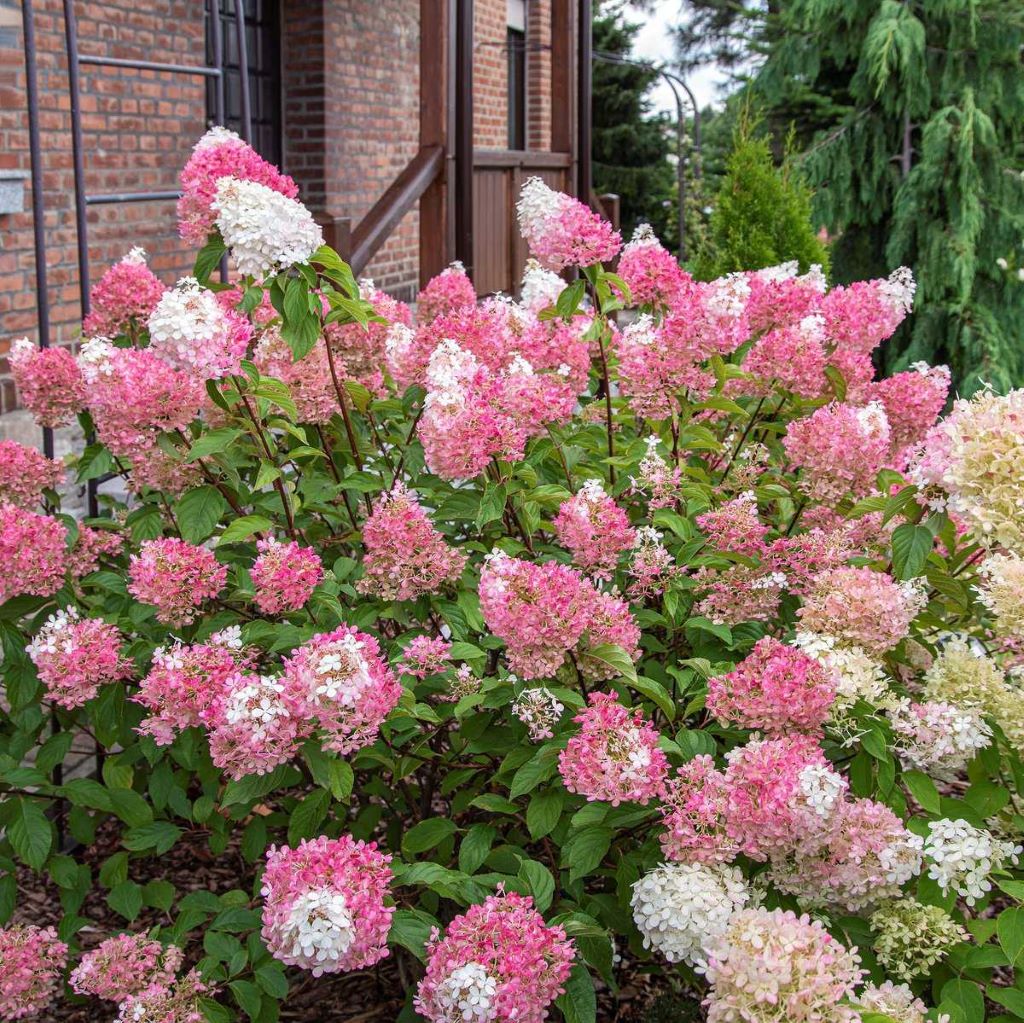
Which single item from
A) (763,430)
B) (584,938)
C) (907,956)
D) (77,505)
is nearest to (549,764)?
(584,938)

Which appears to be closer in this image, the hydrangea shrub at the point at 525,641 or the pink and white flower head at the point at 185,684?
the hydrangea shrub at the point at 525,641

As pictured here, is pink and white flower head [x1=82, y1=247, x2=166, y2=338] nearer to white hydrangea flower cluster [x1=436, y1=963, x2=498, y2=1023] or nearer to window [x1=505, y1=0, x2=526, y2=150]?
white hydrangea flower cluster [x1=436, y1=963, x2=498, y2=1023]

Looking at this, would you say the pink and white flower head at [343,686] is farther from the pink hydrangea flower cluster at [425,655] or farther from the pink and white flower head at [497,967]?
the pink and white flower head at [497,967]

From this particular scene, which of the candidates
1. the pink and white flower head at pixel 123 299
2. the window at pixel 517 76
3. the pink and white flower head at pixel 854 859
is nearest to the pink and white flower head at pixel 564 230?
the pink and white flower head at pixel 123 299

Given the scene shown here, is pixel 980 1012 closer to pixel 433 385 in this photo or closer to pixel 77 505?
pixel 433 385

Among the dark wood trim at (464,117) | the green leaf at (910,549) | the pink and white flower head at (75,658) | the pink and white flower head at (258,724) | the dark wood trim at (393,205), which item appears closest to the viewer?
the pink and white flower head at (258,724)

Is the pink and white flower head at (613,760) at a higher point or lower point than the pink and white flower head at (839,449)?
lower

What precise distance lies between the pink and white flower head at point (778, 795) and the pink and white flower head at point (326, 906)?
0.48 m

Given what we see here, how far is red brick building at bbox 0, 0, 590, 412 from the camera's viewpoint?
17.7 feet

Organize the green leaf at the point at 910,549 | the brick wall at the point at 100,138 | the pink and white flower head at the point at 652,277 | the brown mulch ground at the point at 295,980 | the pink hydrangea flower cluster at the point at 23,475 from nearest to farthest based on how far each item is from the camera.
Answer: the green leaf at the point at 910,549 < the brown mulch ground at the point at 295,980 < the pink hydrangea flower cluster at the point at 23,475 < the pink and white flower head at the point at 652,277 < the brick wall at the point at 100,138

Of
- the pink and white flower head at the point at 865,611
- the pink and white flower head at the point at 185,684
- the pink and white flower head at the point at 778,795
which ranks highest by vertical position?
the pink and white flower head at the point at 865,611

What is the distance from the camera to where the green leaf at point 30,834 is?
228 cm

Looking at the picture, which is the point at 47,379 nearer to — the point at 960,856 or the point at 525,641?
the point at 525,641

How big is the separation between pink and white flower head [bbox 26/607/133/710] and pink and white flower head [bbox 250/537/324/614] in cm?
32
